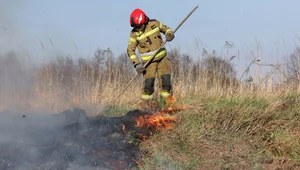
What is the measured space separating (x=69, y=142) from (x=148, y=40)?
2889 millimetres

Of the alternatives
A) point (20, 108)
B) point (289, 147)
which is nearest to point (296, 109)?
point (289, 147)

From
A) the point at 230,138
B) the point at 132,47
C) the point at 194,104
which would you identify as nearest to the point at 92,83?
the point at 132,47

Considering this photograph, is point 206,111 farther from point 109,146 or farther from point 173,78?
point 173,78

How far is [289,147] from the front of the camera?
5.62 metres

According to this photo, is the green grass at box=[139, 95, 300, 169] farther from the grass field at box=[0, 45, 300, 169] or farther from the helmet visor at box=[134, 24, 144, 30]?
the helmet visor at box=[134, 24, 144, 30]

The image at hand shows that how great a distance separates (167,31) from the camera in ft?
25.2

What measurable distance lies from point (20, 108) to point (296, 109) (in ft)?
17.7

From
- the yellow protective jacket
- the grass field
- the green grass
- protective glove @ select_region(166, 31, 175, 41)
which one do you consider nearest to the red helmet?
the yellow protective jacket

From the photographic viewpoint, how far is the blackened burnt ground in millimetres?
4982

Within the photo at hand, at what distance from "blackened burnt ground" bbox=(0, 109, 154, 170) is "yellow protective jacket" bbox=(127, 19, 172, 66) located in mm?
1437

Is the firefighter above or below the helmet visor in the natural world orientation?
below

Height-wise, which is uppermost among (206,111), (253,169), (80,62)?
(80,62)

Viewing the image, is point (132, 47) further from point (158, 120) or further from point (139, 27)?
point (158, 120)

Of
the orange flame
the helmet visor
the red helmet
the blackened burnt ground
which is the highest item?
the red helmet
